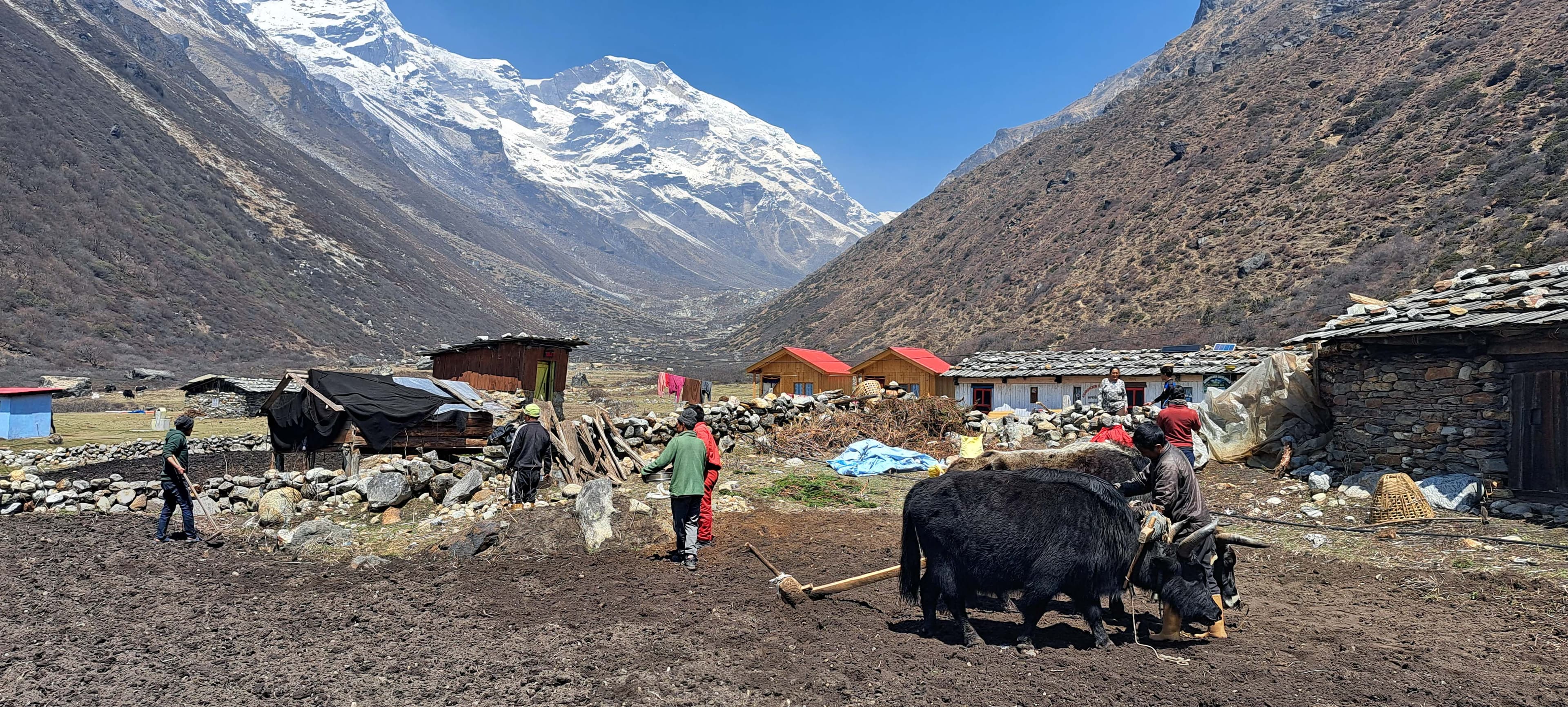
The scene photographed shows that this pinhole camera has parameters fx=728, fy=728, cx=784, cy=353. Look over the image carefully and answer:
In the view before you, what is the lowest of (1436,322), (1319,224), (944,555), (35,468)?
(35,468)

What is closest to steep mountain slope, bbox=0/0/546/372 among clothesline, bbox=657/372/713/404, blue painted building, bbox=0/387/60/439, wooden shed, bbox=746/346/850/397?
blue painted building, bbox=0/387/60/439

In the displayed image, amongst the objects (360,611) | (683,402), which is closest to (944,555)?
(360,611)

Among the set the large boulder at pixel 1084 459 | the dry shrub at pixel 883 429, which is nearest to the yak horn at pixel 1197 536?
the large boulder at pixel 1084 459

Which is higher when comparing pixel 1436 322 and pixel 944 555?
pixel 1436 322

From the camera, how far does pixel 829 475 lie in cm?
1611

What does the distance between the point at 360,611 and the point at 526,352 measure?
21284mm

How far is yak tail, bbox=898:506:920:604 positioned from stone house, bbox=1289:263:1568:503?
9673mm

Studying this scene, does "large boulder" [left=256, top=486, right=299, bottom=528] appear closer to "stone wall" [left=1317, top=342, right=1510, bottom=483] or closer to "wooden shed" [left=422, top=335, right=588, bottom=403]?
"wooden shed" [left=422, top=335, right=588, bottom=403]

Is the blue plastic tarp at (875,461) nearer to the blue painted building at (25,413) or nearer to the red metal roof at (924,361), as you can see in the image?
the red metal roof at (924,361)

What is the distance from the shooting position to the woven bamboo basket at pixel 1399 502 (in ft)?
33.3

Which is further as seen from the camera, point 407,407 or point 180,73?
point 180,73

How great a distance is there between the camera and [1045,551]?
6062mm

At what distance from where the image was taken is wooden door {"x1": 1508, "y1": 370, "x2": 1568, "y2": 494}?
32.3 ft

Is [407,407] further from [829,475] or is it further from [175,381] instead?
[175,381]
